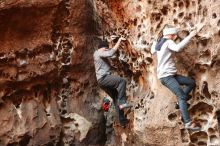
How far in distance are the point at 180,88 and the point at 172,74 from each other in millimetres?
258

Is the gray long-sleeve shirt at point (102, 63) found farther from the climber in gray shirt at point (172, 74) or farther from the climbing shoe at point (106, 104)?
the climber in gray shirt at point (172, 74)

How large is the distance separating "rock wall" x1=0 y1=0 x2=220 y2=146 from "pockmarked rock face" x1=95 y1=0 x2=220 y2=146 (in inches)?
0.9

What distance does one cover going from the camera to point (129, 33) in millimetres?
9039

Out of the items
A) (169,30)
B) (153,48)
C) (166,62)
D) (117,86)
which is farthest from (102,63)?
(169,30)

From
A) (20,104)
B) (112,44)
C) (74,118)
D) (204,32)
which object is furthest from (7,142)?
(204,32)

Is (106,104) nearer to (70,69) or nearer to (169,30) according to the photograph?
(70,69)

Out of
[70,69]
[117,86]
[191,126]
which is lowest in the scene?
[191,126]

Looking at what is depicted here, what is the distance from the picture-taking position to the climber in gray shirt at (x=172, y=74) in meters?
7.11

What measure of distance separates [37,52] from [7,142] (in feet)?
6.26

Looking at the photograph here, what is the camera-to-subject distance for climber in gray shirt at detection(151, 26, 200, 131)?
711 cm

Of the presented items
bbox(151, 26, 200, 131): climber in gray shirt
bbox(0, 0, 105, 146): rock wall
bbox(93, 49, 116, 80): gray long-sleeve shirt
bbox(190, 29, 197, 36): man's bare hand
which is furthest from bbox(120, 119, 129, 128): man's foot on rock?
bbox(190, 29, 197, 36): man's bare hand

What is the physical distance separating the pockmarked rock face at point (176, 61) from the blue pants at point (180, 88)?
0.73 feet

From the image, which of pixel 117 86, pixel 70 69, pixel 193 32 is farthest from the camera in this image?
pixel 70 69

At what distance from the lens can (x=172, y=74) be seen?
287 inches
